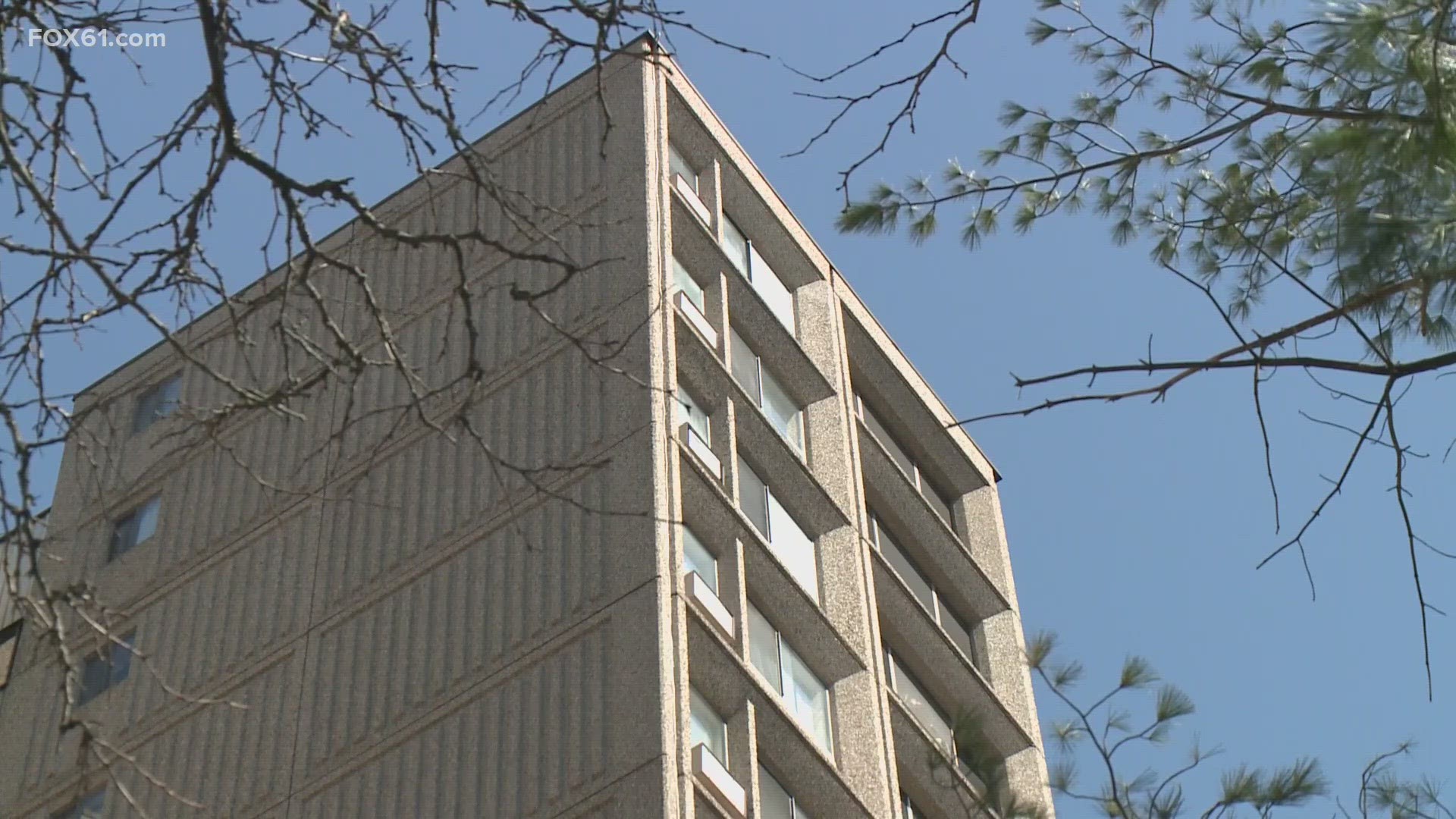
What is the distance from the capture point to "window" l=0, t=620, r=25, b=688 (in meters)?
23.5

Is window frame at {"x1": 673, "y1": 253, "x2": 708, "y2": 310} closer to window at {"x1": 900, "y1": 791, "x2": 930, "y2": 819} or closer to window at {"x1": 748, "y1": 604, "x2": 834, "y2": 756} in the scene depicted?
window at {"x1": 748, "y1": 604, "x2": 834, "y2": 756}

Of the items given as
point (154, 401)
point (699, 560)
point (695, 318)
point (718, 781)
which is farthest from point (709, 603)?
point (154, 401)

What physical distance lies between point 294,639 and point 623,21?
13.3m

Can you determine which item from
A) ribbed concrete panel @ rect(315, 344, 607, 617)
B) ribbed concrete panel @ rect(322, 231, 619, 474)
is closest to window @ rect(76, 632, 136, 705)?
ribbed concrete panel @ rect(315, 344, 607, 617)

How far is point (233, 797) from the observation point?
18.1 m

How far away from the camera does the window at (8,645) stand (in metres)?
23.5

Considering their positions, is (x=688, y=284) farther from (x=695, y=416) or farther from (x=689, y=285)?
(x=695, y=416)

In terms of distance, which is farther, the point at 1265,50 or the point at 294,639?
the point at 294,639

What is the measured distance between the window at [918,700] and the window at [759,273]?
4012 mm

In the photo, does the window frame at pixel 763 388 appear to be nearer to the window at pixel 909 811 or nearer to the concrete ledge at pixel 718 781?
the window at pixel 909 811

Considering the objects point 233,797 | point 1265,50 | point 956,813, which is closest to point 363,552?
point 233,797

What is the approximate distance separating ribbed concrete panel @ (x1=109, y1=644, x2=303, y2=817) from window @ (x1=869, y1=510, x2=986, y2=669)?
7.95 metres

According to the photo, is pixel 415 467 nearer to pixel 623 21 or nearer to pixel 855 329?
pixel 855 329

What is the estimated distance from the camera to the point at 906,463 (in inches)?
1041
